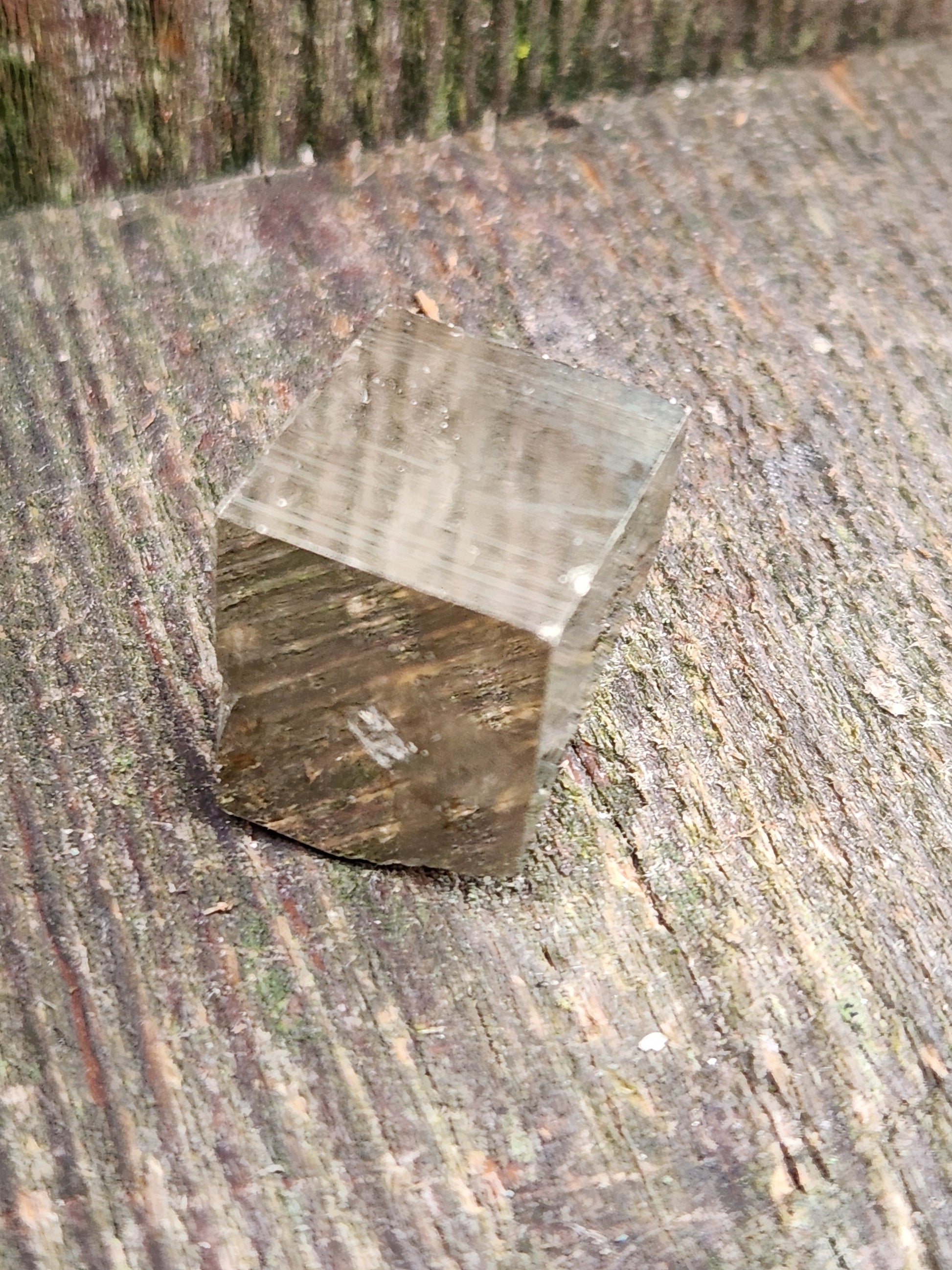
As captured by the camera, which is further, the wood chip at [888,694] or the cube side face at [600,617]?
the wood chip at [888,694]

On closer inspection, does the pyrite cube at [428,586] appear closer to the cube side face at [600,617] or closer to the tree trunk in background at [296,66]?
the cube side face at [600,617]

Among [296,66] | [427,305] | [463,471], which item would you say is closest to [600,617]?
[463,471]

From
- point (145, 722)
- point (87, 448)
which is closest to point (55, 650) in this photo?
point (145, 722)

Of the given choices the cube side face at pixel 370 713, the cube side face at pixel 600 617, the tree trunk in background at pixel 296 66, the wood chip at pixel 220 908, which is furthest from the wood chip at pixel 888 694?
the tree trunk in background at pixel 296 66

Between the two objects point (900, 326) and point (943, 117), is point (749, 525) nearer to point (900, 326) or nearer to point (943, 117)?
point (900, 326)

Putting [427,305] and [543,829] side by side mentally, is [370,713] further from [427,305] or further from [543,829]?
[427,305]

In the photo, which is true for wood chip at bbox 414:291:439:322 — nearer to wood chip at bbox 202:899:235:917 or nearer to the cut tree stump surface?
the cut tree stump surface
